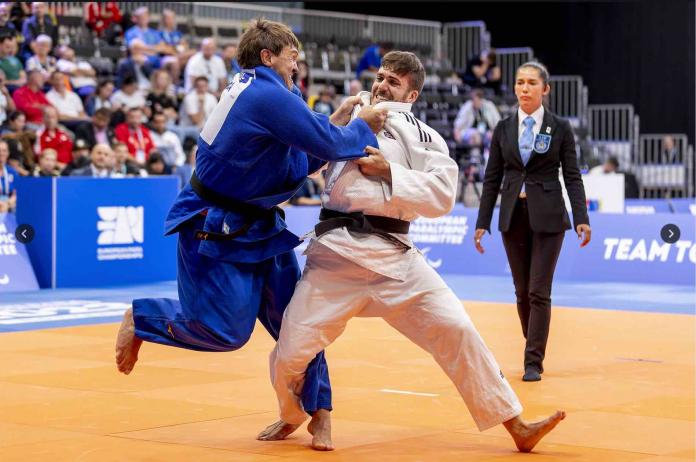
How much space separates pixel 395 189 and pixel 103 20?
52.0ft

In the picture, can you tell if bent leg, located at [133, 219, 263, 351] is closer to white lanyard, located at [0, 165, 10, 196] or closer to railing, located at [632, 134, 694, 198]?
white lanyard, located at [0, 165, 10, 196]

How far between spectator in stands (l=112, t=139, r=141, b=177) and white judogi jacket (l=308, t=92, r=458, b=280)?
981 centimetres

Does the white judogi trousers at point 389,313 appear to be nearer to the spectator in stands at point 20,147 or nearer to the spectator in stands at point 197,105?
the spectator in stands at point 20,147

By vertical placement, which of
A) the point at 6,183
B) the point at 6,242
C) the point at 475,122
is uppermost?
the point at 475,122

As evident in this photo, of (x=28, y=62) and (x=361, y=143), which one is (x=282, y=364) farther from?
(x=28, y=62)

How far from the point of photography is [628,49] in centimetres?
2539

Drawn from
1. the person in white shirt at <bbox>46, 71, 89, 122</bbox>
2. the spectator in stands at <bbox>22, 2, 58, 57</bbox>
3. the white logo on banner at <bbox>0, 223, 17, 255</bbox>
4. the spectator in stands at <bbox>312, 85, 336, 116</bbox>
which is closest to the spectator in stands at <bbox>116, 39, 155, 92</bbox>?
the spectator in stands at <bbox>22, 2, 58, 57</bbox>

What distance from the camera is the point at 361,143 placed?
16.0 ft

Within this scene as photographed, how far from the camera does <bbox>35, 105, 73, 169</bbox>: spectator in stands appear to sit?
15.2m

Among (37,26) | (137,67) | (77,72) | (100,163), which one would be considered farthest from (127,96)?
(100,163)

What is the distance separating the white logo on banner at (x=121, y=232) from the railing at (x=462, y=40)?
42.8ft

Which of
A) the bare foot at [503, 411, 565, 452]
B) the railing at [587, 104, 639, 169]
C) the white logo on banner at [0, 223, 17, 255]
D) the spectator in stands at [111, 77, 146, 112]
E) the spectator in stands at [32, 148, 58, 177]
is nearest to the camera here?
the bare foot at [503, 411, 565, 452]

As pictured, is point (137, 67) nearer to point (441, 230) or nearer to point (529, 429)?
point (441, 230)

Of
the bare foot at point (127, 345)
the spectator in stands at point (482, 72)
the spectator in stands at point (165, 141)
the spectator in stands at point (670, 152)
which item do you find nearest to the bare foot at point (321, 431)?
the bare foot at point (127, 345)
